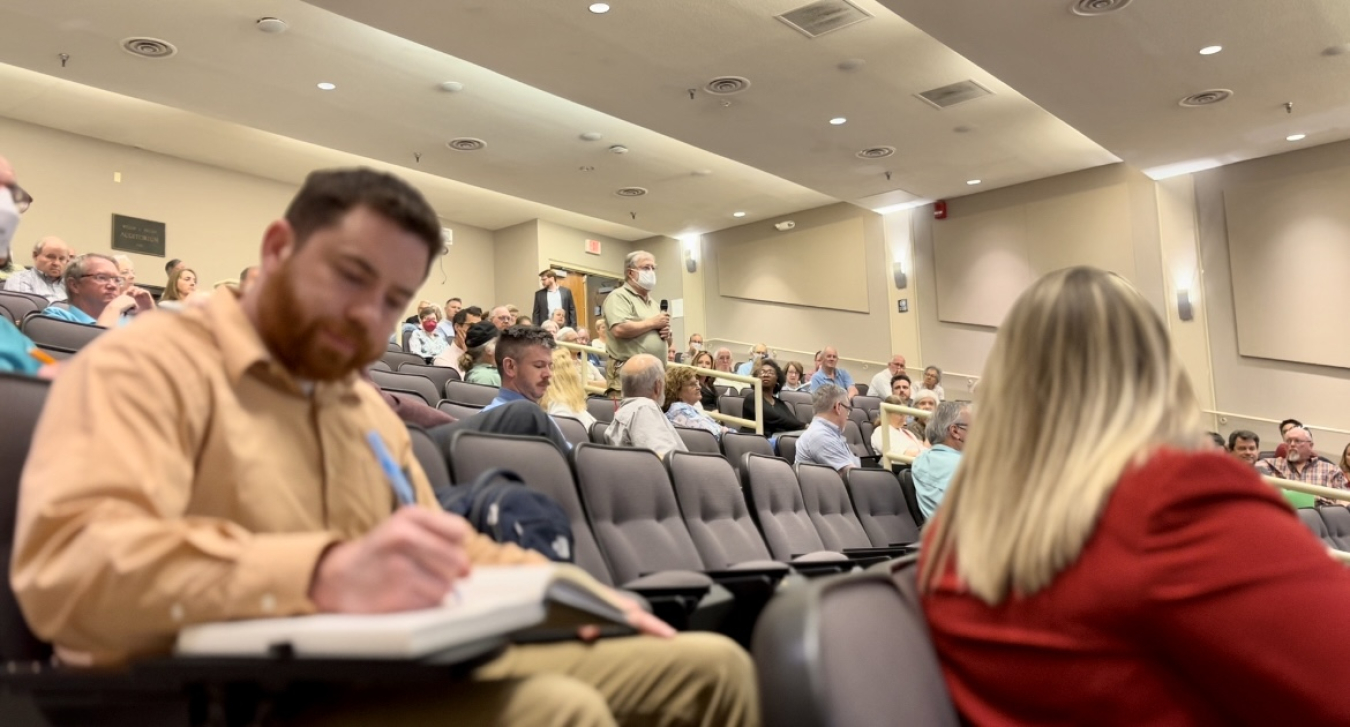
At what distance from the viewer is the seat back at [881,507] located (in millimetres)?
4191

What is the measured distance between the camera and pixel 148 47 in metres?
7.04

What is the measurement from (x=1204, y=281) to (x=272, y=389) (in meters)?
10.0

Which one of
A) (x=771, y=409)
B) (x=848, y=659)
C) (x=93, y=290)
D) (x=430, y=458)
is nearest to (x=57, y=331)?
(x=93, y=290)

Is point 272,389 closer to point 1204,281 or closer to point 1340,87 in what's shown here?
point 1340,87

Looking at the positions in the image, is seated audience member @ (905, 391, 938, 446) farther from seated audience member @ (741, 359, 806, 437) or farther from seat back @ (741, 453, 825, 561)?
seat back @ (741, 453, 825, 561)

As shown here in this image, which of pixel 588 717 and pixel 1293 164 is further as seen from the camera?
pixel 1293 164

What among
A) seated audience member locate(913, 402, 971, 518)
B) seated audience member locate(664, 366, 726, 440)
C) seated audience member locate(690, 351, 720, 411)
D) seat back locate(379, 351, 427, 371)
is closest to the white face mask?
seated audience member locate(913, 402, 971, 518)

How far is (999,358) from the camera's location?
3.61 ft

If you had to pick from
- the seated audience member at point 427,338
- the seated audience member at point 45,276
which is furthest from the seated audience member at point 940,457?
the seated audience member at point 45,276

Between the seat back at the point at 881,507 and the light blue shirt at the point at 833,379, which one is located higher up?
the light blue shirt at the point at 833,379

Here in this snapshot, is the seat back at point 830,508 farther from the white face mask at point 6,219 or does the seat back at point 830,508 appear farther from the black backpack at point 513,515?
the white face mask at point 6,219

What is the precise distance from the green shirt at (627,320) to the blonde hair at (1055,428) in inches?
179

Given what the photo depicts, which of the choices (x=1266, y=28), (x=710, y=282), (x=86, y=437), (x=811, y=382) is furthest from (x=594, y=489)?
(x=710, y=282)

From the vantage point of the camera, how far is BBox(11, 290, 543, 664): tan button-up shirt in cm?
85
